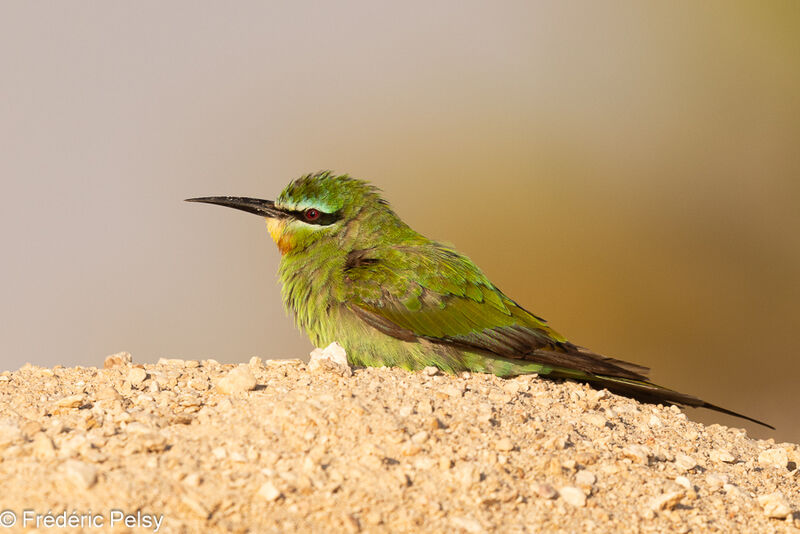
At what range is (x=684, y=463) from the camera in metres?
3.30

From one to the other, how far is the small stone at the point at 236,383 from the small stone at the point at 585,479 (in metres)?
1.31

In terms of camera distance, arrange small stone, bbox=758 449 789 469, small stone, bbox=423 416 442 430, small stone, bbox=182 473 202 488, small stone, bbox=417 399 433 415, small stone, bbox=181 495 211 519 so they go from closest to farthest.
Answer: small stone, bbox=181 495 211 519 → small stone, bbox=182 473 202 488 → small stone, bbox=423 416 442 430 → small stone, bbox=417 399 433 415 → small stone, bbox=758 449 789 469

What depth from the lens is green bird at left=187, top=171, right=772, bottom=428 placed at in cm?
419

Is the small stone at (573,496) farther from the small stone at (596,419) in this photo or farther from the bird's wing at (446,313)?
the bird's wing at (446,313)

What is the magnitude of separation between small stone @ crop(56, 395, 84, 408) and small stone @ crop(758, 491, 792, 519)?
2.63 meters

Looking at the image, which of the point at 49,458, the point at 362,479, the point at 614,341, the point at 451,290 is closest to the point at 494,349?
the point at 451,290

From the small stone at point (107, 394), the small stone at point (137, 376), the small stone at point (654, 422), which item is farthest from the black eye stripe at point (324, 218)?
the small stone at point (654, 422)

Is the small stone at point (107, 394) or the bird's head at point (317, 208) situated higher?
the bird's head at point (317, 208)

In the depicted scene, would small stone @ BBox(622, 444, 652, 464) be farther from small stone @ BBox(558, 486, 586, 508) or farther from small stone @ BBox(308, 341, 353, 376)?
small stone @ BBox(308, 341, 353, 376)

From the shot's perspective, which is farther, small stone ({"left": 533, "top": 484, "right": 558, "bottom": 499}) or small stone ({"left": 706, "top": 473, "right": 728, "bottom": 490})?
small stone ({"left": 706, "top": 473, "right": 728, "bottom": 490})

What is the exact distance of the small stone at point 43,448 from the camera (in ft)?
8.61

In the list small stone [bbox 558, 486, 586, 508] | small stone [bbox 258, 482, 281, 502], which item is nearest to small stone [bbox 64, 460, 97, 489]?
small stone [bbox 258, 482, 281, 502]

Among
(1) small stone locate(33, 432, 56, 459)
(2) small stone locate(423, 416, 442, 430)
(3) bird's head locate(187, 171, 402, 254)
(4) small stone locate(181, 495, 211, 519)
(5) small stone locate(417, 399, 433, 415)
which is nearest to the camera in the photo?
(4) small stone locate(181, 495, 211, 519)

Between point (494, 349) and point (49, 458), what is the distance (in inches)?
89.2
